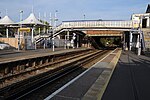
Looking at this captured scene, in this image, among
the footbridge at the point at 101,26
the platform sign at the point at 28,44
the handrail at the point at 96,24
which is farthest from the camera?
the handrail at the point at 96,24

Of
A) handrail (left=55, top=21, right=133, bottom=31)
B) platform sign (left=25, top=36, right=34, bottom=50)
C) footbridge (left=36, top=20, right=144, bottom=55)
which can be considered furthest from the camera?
handrail (left=55, top=21, right=133, bottom=31)

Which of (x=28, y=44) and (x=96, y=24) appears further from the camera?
(x=96, y=24)

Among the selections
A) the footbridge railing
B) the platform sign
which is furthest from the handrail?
the platform sign

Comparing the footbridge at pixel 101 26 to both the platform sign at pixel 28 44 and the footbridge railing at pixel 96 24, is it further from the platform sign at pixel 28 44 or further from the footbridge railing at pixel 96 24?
the platform sign at pixel 28 44

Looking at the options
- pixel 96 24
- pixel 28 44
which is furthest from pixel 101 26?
pixel 28 44

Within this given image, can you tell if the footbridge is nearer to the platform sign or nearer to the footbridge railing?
the footbridge railing

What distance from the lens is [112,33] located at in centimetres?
7056

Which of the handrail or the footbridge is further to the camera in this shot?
the handrail

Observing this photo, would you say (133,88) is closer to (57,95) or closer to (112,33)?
(57,95)

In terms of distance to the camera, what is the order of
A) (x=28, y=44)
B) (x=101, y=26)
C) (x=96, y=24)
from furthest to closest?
(x=96, y=24) < (x=101, y=26) < (x=28, y=44)

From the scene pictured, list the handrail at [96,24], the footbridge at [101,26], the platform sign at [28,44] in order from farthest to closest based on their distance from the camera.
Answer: the handrail at [96,24], the footbridge at [101,26], the platform sign at [28,44]

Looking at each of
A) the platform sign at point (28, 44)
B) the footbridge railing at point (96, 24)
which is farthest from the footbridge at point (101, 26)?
the platform sign at point (28, 44)

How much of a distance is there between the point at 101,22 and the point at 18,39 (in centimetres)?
2194

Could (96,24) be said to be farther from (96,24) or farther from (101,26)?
(101,26)
